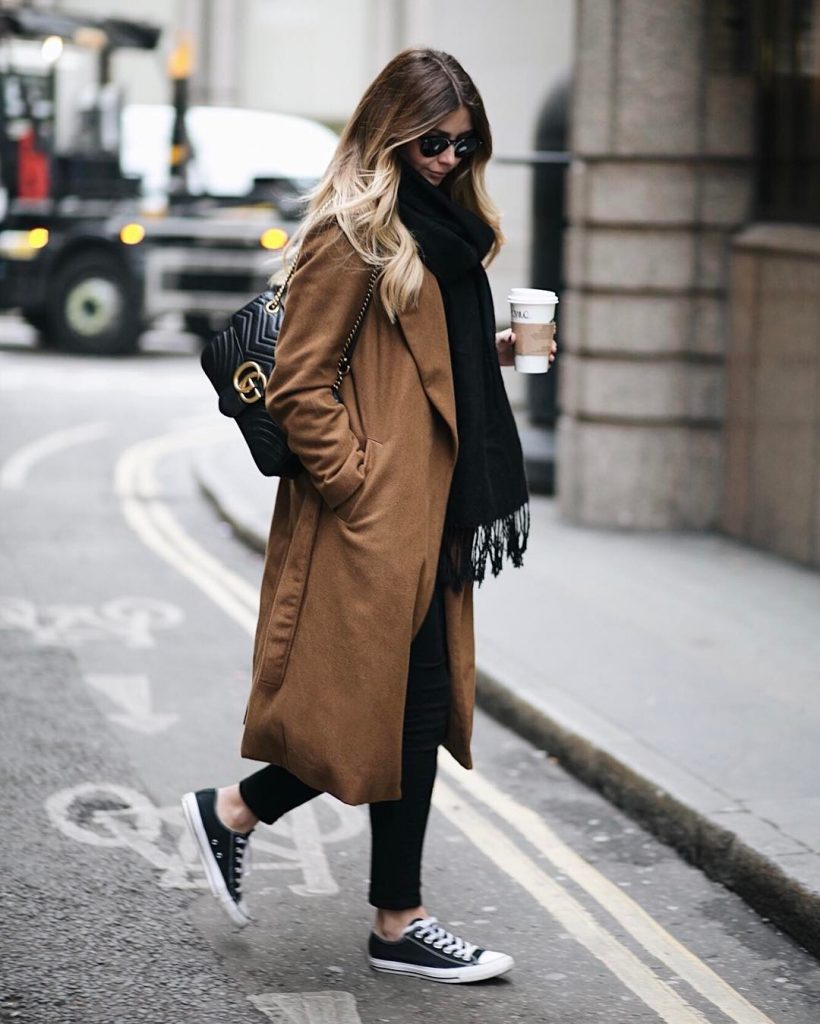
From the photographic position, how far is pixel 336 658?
380cm

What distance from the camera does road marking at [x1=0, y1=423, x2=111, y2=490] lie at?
11.3m

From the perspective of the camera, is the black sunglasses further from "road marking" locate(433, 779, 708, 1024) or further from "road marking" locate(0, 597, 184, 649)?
"road marking" locate(0, 597, 184, 649)

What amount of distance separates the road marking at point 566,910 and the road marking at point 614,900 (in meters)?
0.06

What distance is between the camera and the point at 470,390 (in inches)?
152

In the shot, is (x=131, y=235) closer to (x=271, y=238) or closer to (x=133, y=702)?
(x=271, y=238)

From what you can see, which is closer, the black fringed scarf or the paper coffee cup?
the black fringed scarf

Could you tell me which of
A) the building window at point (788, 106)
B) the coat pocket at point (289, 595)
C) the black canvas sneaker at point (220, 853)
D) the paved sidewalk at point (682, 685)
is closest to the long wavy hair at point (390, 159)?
the coat pocket at point (289, 595)

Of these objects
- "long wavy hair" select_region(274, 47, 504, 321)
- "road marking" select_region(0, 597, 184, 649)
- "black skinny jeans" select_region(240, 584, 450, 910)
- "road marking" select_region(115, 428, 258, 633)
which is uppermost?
"long wavy hair" select_region(274, 47, 504, 321)

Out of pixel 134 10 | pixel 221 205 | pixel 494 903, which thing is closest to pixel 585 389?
pixel 494 903

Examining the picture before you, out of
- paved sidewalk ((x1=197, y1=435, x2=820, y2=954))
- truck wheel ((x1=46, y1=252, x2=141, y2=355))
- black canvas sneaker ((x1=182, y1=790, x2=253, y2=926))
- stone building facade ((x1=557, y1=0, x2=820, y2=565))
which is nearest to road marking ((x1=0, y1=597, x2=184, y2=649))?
paved sidewalk ((x1=197, y1=435, x2=820, y2=954))

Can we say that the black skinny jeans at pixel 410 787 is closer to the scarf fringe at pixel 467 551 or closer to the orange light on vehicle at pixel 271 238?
the scarf fringe at pixel 467 551

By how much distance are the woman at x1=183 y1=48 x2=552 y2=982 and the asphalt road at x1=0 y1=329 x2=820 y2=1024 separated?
497 mm

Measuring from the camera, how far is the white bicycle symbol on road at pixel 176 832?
4.71 m

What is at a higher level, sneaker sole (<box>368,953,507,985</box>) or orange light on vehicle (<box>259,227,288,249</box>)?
orange light on vehicle (<box>259,227,288,249</box>)
